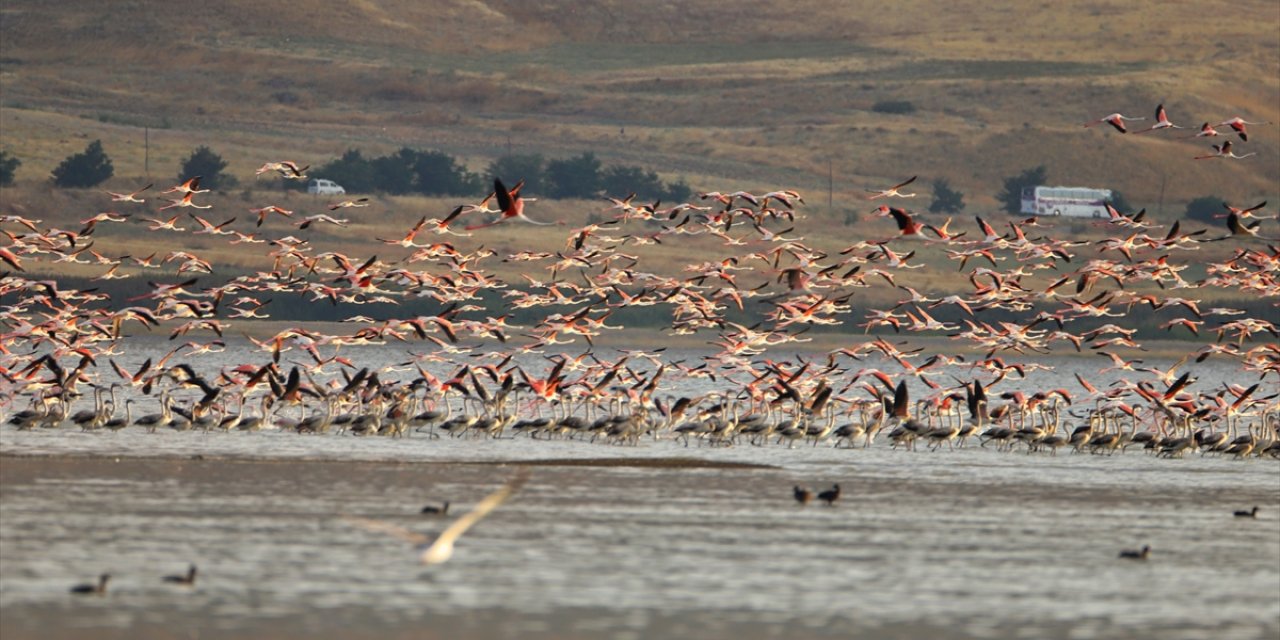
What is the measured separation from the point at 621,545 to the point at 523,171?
119 meters

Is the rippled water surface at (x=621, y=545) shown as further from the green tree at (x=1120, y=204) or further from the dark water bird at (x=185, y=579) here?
the green tree at (x=1120, y=204)

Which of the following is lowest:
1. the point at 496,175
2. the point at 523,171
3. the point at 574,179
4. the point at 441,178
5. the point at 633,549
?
the point at 633,549

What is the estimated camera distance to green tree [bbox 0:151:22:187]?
121 metres

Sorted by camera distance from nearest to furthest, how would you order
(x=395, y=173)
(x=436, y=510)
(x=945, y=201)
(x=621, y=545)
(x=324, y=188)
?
(x=621, y=545) → (x=436, y=510) → (x=324, y=188) → (x=395, y=173) → (x=945, y=201)

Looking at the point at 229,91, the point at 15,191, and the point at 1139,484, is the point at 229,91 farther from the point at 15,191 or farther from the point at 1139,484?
the point at 1139,484

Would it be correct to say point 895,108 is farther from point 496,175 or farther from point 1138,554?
point 1138,554

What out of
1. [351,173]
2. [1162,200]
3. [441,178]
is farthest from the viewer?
[1162,200]

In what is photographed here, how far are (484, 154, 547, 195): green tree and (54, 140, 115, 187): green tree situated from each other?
27.2 meters

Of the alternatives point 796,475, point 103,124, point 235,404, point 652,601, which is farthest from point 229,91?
point 652,601

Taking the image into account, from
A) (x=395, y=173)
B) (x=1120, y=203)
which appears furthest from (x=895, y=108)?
(x=395, y=173)

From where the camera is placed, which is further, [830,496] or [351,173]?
[351,173]

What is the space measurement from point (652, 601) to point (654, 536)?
5.30 meters

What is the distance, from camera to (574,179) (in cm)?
14238

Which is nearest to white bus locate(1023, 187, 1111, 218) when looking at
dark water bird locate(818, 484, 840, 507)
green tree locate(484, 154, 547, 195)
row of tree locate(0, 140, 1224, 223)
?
row of tree locate(0, 140, 1224, 223)
